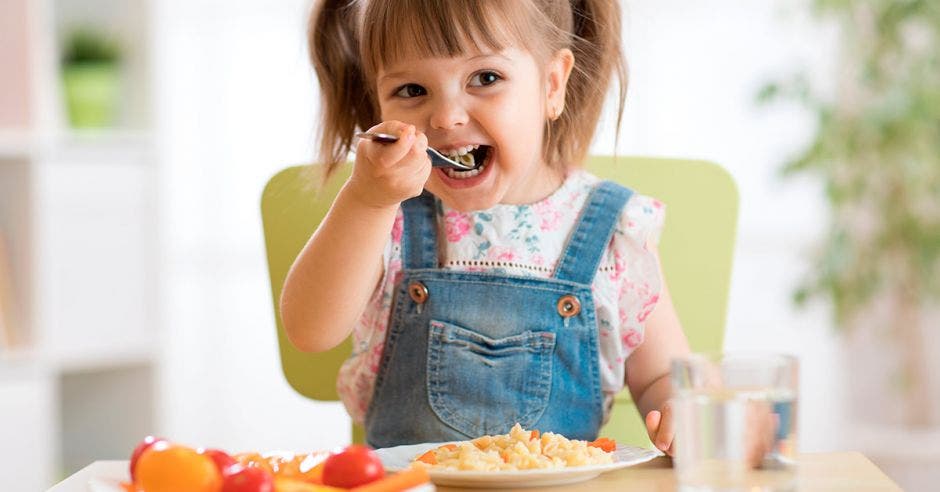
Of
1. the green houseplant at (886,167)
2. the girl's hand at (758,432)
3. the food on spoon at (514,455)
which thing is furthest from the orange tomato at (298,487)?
the green houseplant at (886,167)

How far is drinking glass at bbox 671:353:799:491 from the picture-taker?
70cm

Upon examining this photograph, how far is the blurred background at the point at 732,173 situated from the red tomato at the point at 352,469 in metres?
2.02

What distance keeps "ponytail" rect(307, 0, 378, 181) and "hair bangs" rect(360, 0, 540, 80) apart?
0.10 meters

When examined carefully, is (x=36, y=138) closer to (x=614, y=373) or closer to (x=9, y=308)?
(x=9, y=308)

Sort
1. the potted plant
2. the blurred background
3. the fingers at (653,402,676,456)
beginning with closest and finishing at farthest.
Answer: the fingers at (653,402,676,456) < the potted plant < the blurred background

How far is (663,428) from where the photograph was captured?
0.95m

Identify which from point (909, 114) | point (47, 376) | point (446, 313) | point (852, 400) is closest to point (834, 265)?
point (909, 114)

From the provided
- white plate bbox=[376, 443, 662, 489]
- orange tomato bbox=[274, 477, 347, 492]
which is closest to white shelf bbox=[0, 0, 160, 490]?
white plate bbox=[376, 443, 662, 489]

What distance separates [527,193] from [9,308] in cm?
153

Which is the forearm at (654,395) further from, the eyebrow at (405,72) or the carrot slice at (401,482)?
the carrot slice at (401,482)

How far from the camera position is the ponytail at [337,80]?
1.27m

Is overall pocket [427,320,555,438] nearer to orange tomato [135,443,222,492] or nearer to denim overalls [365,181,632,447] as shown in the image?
denim overalls [365,181,632,447]

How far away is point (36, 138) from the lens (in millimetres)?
2408

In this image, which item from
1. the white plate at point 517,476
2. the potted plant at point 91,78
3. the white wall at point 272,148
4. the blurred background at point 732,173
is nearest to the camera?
the white plate at point 517,476
